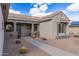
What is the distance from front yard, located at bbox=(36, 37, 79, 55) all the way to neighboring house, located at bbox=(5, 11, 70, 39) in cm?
11

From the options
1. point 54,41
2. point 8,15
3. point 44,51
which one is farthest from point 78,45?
point 8,15

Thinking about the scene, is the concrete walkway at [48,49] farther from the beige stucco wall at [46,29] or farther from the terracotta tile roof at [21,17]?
the terracotta tile roof at [21,17]

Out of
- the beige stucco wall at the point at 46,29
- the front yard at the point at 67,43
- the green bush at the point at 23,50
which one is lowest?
the green bush at the point at 23,50

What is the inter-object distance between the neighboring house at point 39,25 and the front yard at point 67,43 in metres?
0.11

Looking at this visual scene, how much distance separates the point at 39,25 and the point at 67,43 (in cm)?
71

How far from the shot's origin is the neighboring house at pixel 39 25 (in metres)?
3.26

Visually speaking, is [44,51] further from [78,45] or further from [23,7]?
[23,7]

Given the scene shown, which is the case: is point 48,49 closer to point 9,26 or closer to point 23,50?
point 23,50

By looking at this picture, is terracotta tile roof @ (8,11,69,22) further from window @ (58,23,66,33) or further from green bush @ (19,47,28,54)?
green bush @ (19,47,28,54)

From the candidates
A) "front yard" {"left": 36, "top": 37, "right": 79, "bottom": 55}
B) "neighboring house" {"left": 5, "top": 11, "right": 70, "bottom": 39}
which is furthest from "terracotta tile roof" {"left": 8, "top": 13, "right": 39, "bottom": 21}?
"front yard" {"left": 36, "top": 37, "right": 79, "bottom": 55}

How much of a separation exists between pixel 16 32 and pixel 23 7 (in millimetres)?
548

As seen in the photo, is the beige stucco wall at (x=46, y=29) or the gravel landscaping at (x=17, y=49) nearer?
the gravel landscaping at (x=17, y=49)

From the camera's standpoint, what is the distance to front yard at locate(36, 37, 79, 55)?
3248mm

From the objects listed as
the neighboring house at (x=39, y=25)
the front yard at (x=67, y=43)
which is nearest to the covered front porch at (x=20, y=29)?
the neighboring house at (x=39, y=25)
